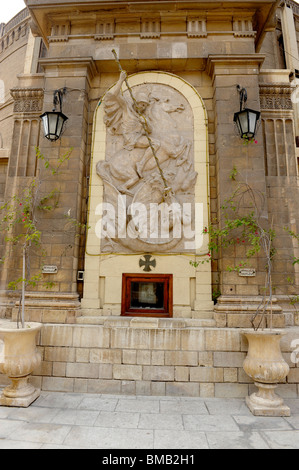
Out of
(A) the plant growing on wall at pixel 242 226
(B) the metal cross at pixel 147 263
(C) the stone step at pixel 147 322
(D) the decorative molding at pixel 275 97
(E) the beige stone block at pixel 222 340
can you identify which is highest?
(D) the decorative molding at pixel 275 97

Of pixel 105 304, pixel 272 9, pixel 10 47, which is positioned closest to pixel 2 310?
pixel 105 304

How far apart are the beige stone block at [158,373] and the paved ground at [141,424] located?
0.31 metres

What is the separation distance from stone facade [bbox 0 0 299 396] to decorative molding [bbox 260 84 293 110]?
3 centimetres

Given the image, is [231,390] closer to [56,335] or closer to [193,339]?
[193,339]

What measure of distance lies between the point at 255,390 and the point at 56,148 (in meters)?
6.14

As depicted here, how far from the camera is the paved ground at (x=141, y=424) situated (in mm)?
3443

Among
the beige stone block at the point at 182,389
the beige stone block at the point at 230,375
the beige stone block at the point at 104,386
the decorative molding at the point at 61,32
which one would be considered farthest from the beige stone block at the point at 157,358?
the decorative molding at the point at 61,32

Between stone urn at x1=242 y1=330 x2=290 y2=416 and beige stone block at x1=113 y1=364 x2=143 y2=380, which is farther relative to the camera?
beige stone block at x1=113 y1=364 x2=143 y2=380

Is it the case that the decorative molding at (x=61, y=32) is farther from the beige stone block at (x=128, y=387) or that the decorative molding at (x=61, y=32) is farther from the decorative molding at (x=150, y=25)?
the beige stone block at (x=128, y=387)

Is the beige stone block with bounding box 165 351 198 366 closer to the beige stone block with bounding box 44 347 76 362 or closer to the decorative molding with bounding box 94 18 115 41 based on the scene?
the beige stone block with bounding box 44 347 76 362

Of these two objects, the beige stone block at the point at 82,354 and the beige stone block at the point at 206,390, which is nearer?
the beige stone block at the point at 206,390

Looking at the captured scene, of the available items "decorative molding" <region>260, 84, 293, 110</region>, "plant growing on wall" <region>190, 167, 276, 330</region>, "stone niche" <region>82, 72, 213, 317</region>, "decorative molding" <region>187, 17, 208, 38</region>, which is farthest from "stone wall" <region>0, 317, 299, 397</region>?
"decorative molding" <region>187, 17, 208, 38</region>

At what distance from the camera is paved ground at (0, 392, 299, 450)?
3443 millimetres

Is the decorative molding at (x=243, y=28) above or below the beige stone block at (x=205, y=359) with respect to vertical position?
above
